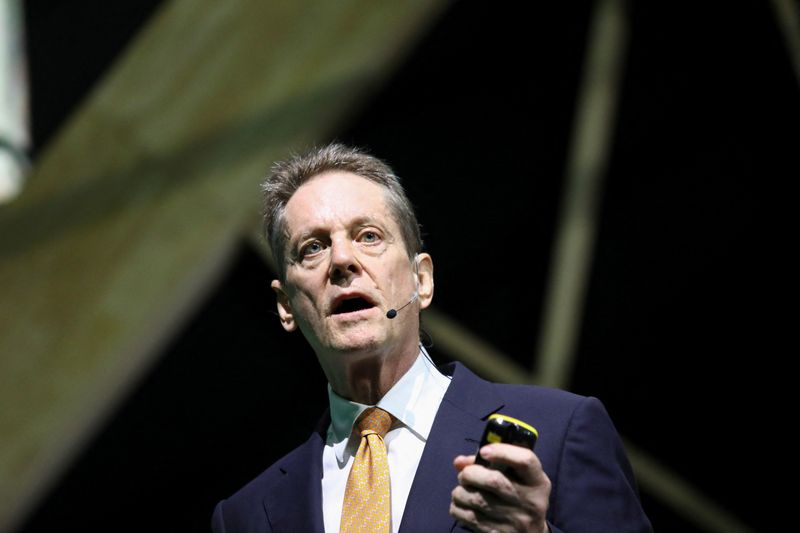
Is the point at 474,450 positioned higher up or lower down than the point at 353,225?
lower down

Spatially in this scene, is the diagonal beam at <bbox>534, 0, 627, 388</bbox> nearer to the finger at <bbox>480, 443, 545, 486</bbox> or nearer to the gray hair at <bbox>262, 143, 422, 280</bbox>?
the gray hair at <bbox>262, 143, 422, 280</bbox>

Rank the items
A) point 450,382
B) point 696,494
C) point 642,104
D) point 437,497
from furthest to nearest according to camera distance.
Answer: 1. point 642,104
2. point 696,494
3. point 450,382
4. point 437,497

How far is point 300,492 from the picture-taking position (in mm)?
1467

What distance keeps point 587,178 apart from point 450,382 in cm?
143

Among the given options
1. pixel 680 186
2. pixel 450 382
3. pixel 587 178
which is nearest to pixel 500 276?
pixel 587 178

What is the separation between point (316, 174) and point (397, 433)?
0.43 meters

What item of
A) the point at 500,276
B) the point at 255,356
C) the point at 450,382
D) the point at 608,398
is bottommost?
the point at 450,382

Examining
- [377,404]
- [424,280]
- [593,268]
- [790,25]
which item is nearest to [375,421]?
[377,404]

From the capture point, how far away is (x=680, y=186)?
2752 mm

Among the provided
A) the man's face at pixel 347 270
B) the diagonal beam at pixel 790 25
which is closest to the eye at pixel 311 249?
the man's face at pixel 347 270

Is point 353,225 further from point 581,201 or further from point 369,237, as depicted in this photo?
point 581,201

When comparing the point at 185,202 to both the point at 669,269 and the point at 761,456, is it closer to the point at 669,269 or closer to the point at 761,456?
the point at 669,269

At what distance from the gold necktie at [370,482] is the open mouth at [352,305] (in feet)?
0.47

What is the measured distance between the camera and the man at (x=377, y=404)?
133cm
